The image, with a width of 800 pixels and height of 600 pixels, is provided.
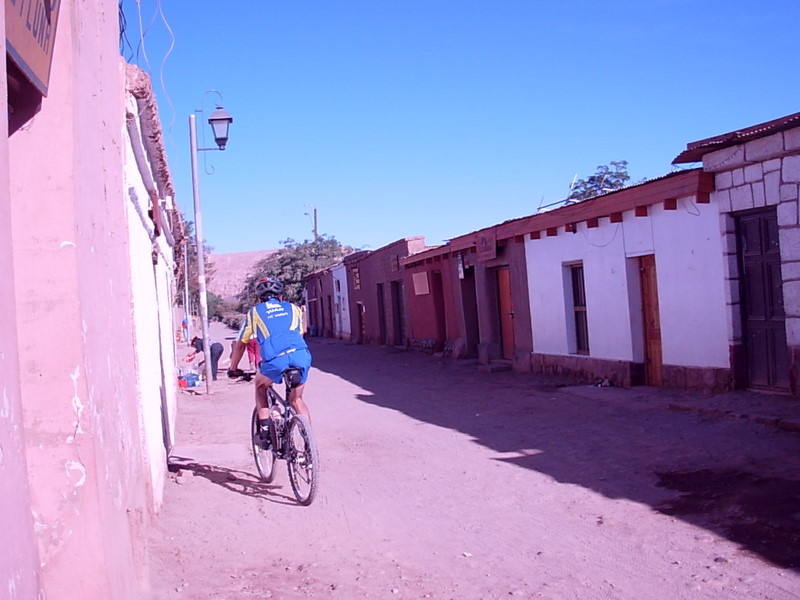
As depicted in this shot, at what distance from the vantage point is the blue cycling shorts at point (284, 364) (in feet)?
20.5

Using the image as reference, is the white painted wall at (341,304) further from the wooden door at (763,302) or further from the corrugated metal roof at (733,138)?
the wooden door at (763,302)

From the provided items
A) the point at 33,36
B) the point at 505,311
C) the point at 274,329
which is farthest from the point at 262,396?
the point at 505,311

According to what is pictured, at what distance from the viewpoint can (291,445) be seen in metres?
6.24

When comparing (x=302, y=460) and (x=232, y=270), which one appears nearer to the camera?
(x=302, y=460)

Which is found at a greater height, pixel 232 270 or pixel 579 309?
pixel 232 270

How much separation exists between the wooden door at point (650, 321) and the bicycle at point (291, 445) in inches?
267

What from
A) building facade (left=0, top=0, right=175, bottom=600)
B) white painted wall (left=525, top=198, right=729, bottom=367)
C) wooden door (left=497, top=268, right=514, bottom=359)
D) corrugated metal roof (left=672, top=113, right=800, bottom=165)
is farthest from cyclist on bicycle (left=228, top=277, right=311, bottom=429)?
wooden door (left=497, top=268, right=514, bottom=359)

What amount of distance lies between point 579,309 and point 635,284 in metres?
2.02

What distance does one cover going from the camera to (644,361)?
472 inches

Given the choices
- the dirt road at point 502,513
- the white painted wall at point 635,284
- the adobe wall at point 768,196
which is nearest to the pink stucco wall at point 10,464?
the dirt road at point 502,513

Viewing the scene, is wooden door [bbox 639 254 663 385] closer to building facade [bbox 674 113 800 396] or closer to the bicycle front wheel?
building facade [bbox 674 113 800 396]

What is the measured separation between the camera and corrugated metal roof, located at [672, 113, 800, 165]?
331 inches

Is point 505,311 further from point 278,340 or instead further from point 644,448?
point 278,340

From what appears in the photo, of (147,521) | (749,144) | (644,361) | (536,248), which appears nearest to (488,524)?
(147,521)
